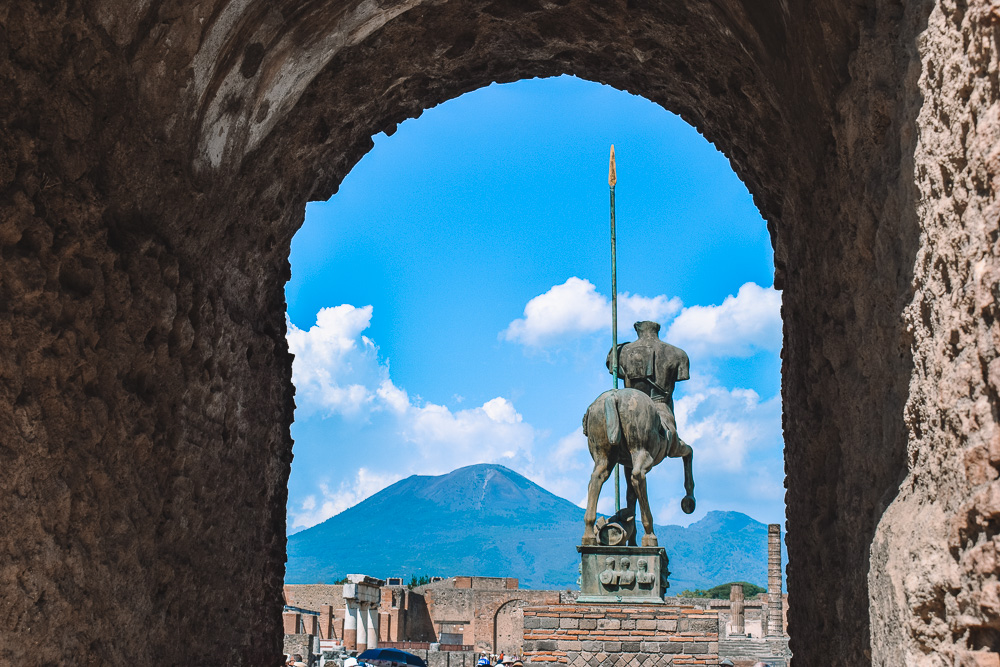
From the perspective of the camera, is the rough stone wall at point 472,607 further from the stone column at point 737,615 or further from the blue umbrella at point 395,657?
the blue umbrella at point 395,657

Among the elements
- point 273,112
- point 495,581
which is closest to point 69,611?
point 273,112

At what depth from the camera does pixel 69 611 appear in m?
3.33

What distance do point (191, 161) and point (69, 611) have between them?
67.8 inches

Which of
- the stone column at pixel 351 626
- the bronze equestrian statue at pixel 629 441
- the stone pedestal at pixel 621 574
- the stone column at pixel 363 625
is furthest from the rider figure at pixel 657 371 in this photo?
the stone column at pixel 363 625

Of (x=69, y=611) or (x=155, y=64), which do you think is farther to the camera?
(x=155, y=64)

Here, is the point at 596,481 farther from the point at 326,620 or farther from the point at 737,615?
the point at 326,620

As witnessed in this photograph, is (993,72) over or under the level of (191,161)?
under

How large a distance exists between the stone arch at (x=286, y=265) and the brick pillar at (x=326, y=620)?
103 ft

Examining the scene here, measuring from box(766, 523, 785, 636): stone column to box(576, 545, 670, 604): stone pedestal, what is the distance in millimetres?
24813

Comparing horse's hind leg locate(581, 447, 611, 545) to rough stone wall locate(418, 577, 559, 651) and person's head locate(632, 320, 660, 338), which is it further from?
rough stone wall locate(418, 577, 559, 651)

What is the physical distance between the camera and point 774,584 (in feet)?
116

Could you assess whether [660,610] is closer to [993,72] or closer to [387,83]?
[387,83]

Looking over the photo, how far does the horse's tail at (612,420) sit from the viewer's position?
35.1ft

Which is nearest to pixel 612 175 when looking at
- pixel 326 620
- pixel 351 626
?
pixel 351 626
